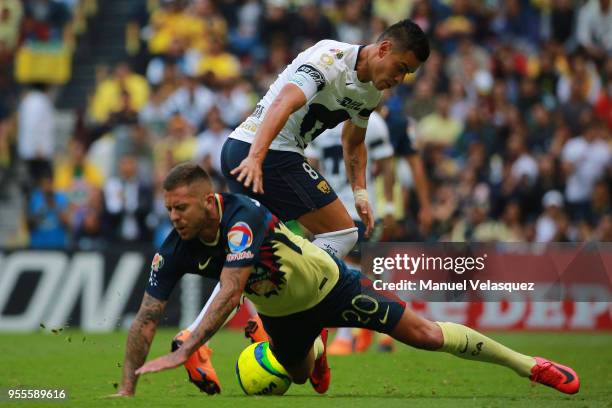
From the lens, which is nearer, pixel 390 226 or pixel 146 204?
pixel 390 226

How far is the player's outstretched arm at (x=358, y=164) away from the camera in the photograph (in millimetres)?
9984

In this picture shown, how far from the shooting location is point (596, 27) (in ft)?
70.4

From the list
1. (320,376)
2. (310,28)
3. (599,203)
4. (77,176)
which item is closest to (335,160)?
(320,376)

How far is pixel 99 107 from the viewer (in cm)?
2183

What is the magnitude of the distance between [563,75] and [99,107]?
26.0 ft

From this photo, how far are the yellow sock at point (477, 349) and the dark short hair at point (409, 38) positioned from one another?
1966 millimetres

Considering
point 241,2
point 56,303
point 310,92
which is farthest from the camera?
point 241,2

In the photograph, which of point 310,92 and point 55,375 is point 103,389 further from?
point 310,92

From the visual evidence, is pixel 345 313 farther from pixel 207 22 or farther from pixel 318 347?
pixel 207 22

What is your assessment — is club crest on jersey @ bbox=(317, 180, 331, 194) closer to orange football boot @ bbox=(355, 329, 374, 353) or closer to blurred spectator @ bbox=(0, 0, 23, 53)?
orange football boot @ bbox=(355, 329, 374, 353)

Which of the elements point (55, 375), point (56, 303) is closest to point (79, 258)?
point (56, 303)

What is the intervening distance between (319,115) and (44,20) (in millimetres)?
14893

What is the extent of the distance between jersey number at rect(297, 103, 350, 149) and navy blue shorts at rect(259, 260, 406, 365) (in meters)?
1.29

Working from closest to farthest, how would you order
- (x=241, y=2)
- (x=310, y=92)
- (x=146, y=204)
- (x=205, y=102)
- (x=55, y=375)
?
(x=310, y=92) < (x=55, y=375) < (x=146, y=204) < (x=205, y=102) < (x=241, y=2)
